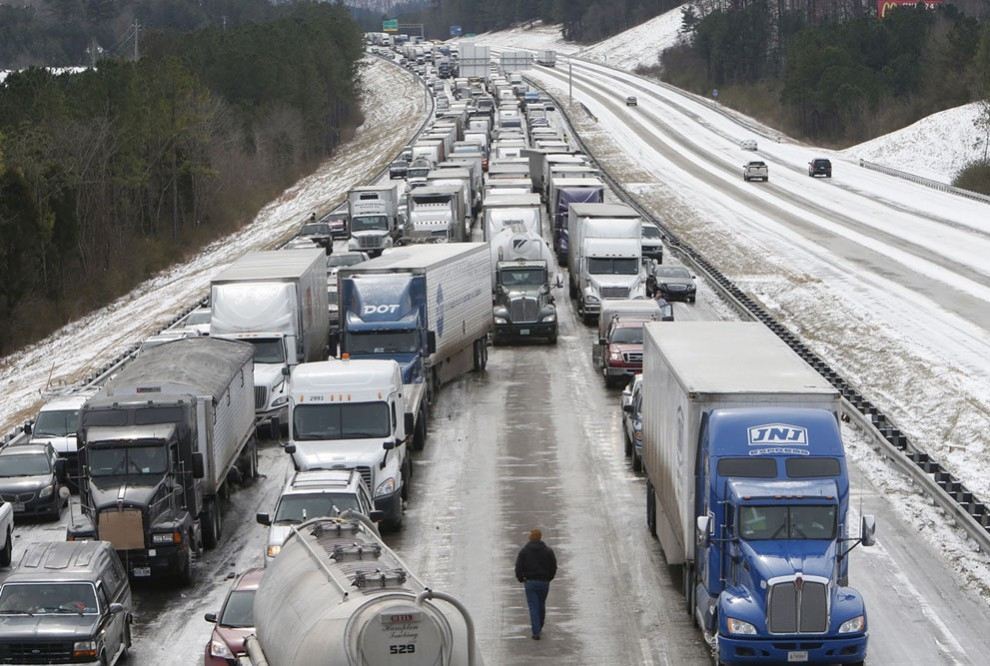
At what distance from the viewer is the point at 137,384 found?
1067 inches

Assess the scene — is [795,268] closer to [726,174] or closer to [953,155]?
[726,174]

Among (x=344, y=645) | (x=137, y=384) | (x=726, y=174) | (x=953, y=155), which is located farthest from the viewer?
(x=953, y=155)

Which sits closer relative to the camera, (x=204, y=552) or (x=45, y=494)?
(x=204, y=552)

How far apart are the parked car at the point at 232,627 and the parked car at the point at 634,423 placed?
482 inches

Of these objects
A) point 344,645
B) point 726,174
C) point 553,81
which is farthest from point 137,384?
point 553,81

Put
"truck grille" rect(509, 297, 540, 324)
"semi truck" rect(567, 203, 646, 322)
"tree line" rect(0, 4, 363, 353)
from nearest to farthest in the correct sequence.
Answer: "truck grille" rect(509, 297, 540, 324) < "semi truck" rect(567, 203, 646, 322) < "tree line" rect(0, 4, 363, 353)

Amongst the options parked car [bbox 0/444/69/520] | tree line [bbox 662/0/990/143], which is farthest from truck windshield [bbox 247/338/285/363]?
tree line [bbox 662/0/990/143]

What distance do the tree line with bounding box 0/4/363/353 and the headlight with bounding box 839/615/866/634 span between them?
48550 mm

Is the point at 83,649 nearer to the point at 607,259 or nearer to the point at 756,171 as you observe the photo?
the point at 607,259

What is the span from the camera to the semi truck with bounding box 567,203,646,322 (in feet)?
163

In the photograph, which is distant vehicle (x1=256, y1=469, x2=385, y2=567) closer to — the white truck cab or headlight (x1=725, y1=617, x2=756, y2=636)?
the white truck cab

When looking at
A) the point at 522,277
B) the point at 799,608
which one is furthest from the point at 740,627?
the point at 522,277

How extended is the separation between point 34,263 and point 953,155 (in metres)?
67.0

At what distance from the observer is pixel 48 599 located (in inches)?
802
